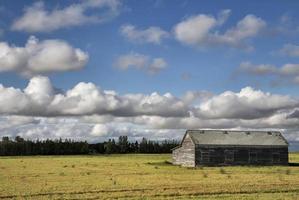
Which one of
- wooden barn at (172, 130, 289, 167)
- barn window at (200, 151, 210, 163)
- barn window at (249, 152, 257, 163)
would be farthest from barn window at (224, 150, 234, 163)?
barn window at (249, 152, 257, 163)

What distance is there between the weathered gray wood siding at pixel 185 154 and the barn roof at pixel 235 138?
1.55 meters

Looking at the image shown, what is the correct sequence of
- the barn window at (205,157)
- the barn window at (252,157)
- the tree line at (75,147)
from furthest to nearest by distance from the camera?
the tree line at (75,147), the barn window at (252,157), the barn window at (205,157)

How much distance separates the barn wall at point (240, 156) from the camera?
2840 inches

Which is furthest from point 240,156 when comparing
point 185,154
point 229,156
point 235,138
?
point 185,154

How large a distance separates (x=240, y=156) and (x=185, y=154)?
845 centimetres

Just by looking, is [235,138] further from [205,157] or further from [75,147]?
[75,147]

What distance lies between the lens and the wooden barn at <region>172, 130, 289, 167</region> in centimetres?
7231

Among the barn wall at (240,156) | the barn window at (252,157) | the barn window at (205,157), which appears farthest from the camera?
the barn window at (252,157)

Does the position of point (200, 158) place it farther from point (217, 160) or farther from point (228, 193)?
point (228, 193)

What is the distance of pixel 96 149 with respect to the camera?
578 ft

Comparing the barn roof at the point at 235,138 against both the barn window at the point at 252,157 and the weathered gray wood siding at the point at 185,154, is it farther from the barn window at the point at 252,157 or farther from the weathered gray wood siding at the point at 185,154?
the weathered gray wood siding at the point at 185,154

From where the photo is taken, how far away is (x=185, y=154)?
75438mm

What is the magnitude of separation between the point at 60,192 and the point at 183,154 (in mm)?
46502

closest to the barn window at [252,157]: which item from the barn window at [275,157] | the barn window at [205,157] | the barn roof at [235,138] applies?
the barn roof at [235,138]
